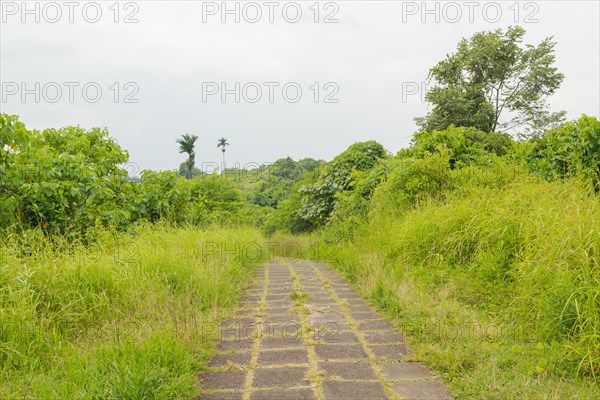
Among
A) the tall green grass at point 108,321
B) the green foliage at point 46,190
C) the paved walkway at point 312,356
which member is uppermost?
the green foliage at point 46,190

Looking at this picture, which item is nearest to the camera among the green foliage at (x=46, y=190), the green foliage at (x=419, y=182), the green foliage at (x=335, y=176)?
the green foliage at (x=46, y=190)

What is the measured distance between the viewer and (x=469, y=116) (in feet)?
72.9

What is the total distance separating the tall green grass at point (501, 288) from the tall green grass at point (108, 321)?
1.91 m

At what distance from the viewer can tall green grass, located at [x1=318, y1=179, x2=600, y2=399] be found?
3.23m

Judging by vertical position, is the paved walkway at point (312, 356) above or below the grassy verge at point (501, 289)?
below

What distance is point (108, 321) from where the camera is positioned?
13.9 ft

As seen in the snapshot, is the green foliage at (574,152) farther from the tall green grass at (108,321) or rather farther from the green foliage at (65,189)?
the green foliage at (65,189)

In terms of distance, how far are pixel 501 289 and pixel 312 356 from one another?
7.35 feet

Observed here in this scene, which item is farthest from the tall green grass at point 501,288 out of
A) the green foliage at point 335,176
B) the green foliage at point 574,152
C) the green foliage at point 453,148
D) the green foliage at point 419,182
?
the green foliage at point 335,176

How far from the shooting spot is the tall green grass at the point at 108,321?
303 cm

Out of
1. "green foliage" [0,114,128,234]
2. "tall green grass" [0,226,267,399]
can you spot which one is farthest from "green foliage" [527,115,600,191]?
"green foliage" [0,114,128,234]

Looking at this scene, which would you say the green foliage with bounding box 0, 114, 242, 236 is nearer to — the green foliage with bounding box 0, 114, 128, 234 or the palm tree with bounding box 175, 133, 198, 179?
the green foliage with bounding box 0, 114, 128, 234

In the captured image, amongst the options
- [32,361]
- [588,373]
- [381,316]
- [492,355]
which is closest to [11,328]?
[32,361]

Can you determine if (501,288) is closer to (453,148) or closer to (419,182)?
(419,182)
